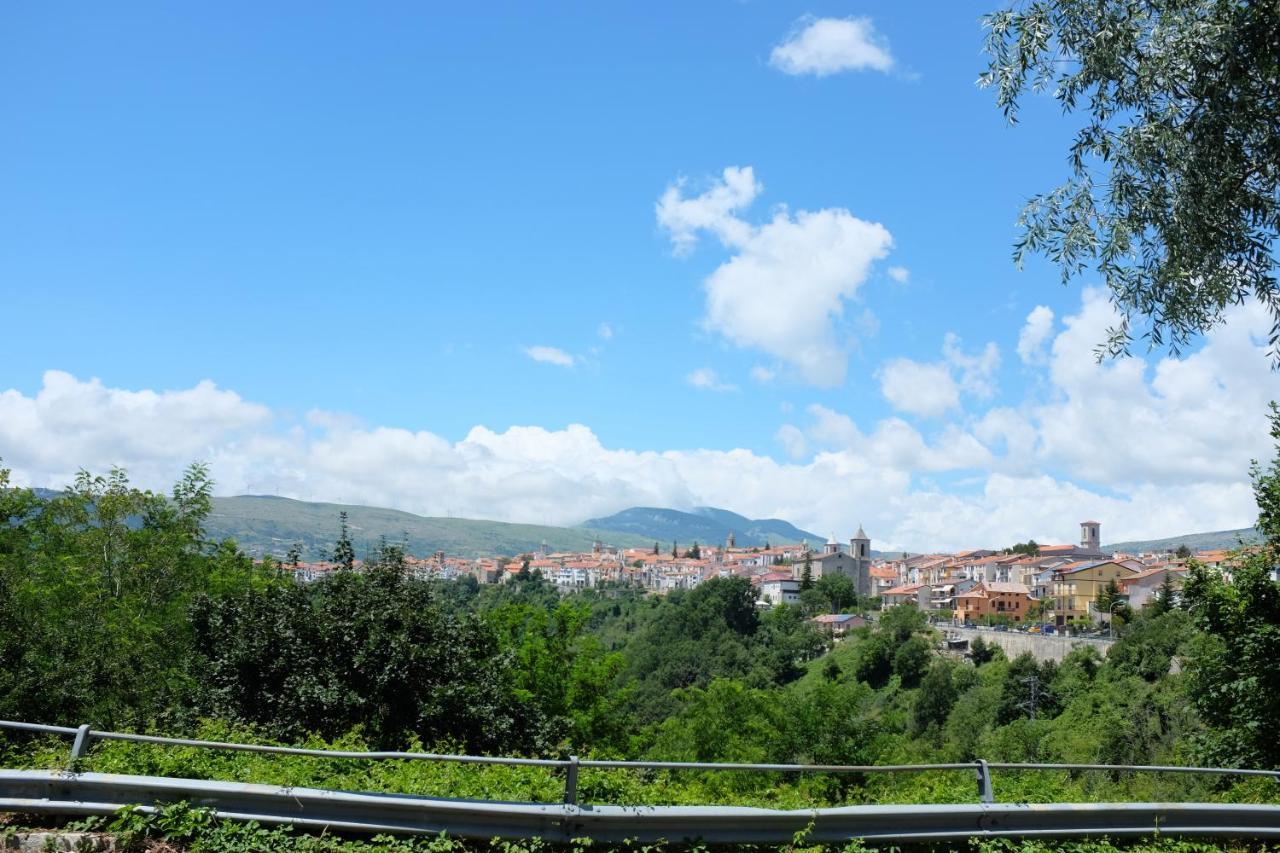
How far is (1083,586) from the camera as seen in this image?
120 meters

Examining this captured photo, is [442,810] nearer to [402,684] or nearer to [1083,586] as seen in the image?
[402,684]

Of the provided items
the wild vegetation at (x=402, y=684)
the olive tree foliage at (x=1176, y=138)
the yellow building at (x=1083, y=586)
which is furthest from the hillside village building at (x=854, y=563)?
the olive tree foliage at (x=1176, y=138)

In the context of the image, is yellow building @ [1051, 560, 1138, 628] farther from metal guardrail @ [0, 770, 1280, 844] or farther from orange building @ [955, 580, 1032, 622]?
metal guardrail @ [0, 770, 1280, 844]

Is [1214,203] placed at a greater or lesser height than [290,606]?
greater

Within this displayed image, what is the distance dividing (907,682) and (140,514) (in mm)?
Result: 73590

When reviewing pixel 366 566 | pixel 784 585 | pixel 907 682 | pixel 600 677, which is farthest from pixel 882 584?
pixel 366 566

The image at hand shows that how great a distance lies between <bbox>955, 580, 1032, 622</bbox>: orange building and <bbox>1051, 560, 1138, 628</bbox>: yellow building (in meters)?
8.05

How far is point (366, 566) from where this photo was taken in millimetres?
16812

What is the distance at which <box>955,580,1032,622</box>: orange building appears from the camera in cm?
13038

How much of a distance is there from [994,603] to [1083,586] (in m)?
14.8

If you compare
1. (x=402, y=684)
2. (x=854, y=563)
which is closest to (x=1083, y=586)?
(x=854, y=563)

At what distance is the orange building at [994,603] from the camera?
130375 mm

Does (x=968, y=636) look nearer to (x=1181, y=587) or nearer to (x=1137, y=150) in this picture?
(x=1181, y=587)

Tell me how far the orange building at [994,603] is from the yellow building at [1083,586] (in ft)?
26.4
